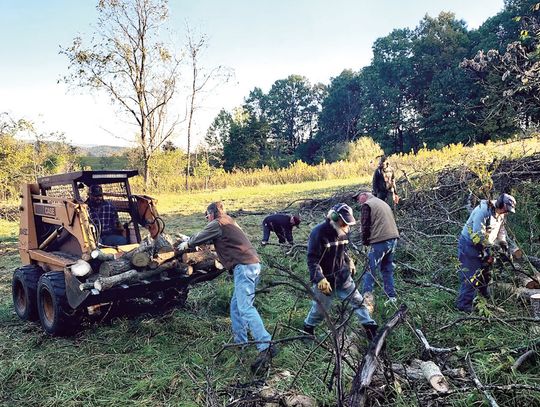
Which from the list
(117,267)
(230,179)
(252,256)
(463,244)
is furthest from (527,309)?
(230,179)

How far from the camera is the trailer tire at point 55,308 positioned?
498 centimetres

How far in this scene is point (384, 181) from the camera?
356 inches

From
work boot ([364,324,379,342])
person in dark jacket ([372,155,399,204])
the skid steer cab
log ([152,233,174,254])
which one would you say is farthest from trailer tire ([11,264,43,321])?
person in dark jacket ([372,155,399,204])

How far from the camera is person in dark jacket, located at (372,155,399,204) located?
8.98 metres

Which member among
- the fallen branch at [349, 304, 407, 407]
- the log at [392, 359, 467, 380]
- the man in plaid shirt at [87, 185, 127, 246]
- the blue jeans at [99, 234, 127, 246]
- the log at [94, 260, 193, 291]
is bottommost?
the log at [392, 359, 467, 380]

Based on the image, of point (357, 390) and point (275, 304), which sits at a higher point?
point (357, 390)

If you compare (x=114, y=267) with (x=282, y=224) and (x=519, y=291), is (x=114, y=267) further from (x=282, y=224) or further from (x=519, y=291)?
(x=519, y=291)

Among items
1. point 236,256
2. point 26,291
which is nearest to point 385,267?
point 236,256

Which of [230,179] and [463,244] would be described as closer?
[463,244]

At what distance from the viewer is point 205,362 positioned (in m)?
4.46

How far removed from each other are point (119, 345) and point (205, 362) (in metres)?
1.20

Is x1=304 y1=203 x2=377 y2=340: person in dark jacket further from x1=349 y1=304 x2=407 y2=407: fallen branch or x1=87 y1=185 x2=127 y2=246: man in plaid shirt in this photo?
x1=87 y1=185 x2=127 y2=246: man in plaid shirt

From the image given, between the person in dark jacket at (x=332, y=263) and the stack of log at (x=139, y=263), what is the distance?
5.25 ft

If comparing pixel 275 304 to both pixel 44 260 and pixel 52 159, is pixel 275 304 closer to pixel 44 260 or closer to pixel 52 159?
pixel 44 260
